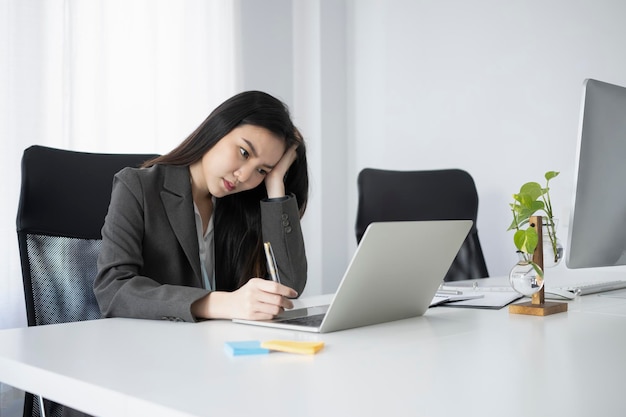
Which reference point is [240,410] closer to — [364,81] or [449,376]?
[449,376]

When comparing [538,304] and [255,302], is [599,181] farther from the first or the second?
[255,302]

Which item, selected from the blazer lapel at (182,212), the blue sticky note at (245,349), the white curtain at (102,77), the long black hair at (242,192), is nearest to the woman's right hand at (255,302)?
the blue sticky note at (245,349)

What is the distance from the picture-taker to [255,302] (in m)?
1.23

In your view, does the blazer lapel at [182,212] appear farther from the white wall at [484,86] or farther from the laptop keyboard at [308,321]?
the white wall at [484,86]

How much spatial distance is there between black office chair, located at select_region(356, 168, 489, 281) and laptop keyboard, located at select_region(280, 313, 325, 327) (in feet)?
5.00

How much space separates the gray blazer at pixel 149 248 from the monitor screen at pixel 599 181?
81cm

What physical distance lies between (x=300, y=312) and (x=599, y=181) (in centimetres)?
72

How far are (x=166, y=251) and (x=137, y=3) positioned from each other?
2071 millimetres

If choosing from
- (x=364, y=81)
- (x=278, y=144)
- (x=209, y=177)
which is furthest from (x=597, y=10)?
(x=209, y=177)

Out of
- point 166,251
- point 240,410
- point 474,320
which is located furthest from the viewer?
point 166,251

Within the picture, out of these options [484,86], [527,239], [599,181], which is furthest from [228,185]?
[484,86]

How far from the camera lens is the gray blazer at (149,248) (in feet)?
4.33

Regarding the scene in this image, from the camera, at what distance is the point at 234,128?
5.99 ft

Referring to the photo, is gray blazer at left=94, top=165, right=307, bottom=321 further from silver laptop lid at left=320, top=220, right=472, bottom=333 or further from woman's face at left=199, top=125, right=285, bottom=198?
silver laptop lid at left=320, top=220, right=472, bottom=333
